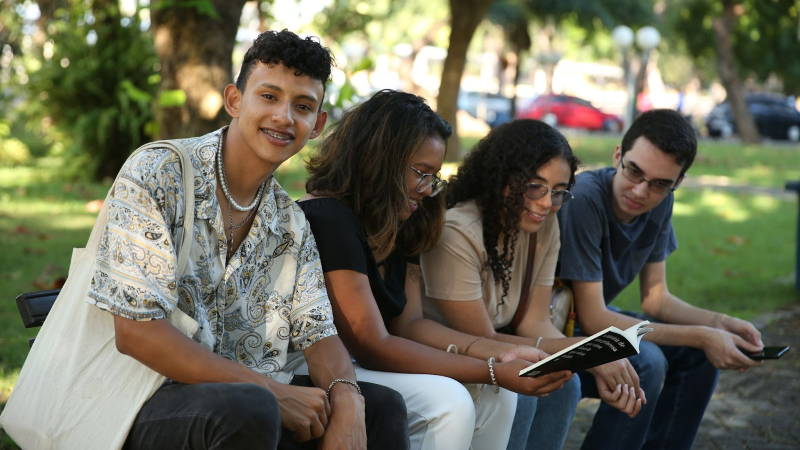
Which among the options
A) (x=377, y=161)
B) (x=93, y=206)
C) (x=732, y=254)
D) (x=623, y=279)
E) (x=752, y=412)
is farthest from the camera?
(x=732, y=254)

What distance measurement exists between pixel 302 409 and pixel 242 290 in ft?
1.47

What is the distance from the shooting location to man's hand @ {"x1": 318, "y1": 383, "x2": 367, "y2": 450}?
257 cm

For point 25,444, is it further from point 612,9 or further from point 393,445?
point 612,9

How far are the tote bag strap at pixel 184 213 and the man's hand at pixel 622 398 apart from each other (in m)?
→ 1.78

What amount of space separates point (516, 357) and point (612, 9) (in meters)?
22.7

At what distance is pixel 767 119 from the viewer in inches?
1323

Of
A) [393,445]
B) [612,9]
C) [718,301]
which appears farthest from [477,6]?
[393,445]

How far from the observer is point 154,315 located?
2332mm

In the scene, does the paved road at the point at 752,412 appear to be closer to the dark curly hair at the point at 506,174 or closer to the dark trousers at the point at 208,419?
the dark curly hair at the point at 506,174

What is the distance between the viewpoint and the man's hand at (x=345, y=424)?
2.57 m

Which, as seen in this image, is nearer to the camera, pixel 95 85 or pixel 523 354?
pixel 523 354

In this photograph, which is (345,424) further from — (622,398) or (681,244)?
(681,244)

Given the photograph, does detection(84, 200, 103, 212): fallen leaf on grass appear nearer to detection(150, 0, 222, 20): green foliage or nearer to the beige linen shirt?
detection(150, 0, 222, 20): green foliage

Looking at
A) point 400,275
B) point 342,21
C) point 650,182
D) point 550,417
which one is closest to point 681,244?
point 342,21
